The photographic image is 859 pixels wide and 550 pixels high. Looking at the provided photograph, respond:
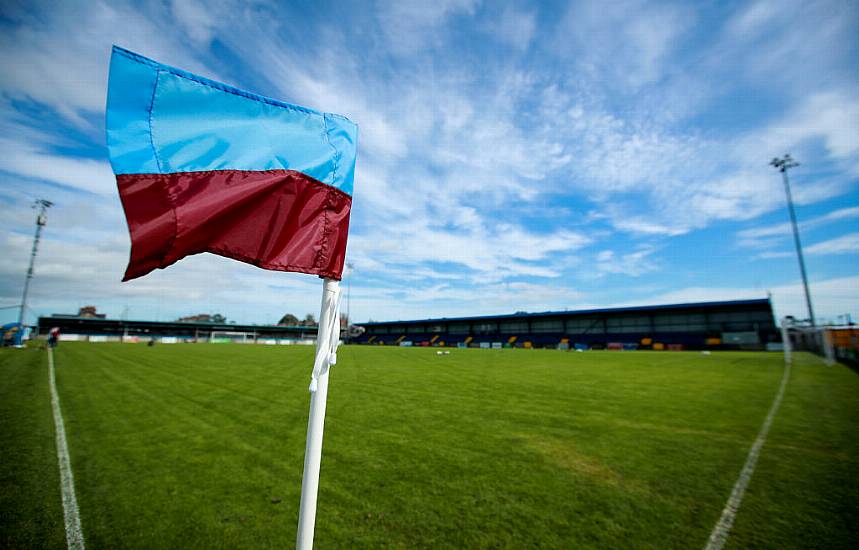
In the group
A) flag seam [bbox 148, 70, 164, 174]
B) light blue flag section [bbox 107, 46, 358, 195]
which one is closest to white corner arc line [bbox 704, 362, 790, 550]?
light blue flag section [bbox 107, 46, 358, 195]

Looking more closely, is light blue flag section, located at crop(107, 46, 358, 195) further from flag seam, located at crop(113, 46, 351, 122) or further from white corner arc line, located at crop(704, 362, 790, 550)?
white corner arc line, located at crop(704, 362, 790, 550)

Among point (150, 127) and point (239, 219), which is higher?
point (150, 127)

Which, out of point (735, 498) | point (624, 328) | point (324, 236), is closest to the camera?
point (324, 236)

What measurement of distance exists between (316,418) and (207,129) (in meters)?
1.84

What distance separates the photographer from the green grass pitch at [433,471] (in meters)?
3.95

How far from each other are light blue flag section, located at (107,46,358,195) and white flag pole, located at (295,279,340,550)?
0.93 m

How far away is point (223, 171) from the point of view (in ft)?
6.94

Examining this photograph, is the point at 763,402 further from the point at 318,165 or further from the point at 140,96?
the point at 140,96

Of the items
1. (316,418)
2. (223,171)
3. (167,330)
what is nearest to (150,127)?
(223,171)

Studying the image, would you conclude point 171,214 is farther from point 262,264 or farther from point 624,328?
point 624,328

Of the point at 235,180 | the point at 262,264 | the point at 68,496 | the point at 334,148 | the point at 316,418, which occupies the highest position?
the point at 334,148

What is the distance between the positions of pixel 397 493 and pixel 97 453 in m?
5.49

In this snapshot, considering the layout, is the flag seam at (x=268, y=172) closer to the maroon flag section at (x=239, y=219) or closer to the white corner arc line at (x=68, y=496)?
the maroon flag section at (x=239, y=219)

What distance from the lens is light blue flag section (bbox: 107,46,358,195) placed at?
6.06ft
